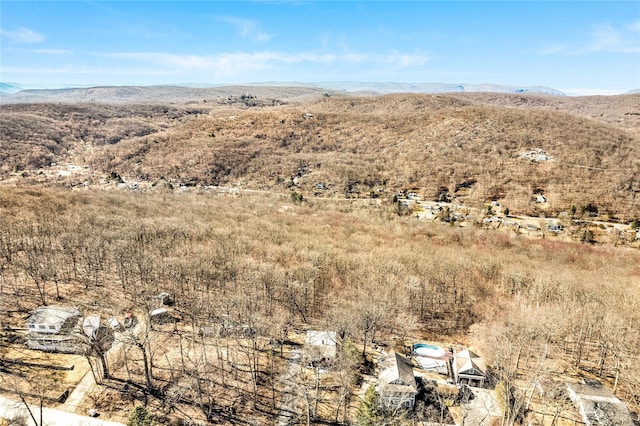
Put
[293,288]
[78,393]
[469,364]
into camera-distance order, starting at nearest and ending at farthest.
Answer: [78,393]
[469,364]
[293,288]

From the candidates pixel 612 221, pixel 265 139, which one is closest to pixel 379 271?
pixel 612 221

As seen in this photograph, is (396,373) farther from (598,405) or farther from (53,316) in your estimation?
(53,316)

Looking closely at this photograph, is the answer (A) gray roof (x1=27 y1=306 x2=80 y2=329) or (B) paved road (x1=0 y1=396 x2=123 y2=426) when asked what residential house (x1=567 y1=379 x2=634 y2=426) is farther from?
(A) gray roof (x1=27 y1=306 x2=80 y2=329)

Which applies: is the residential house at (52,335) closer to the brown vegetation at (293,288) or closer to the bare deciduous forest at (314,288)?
the bare deciduous forest at (314,288)

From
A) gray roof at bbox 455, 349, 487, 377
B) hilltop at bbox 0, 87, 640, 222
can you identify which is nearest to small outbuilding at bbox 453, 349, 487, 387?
gray roof at bbox 455, 349, 487, 377

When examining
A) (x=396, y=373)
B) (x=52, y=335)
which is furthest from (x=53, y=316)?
(x=396, y=373)

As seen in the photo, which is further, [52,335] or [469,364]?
[52,335]
